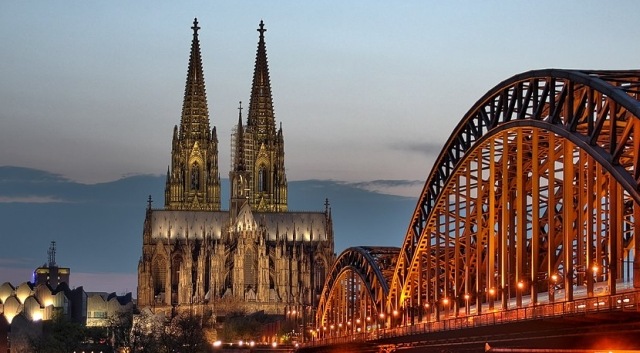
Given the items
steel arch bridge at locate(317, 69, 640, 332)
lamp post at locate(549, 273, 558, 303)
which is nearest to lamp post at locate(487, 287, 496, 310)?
steel arch bridge at locate(317, 69, 640, 332)

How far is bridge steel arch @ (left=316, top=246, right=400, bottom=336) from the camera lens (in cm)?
13962

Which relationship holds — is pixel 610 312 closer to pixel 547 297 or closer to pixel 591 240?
pixel 591 240

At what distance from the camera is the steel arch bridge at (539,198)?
73062 millimetres

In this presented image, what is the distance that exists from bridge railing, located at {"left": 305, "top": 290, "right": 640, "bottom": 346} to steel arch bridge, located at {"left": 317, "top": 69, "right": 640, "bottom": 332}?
1.22m

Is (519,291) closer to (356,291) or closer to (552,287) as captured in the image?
(552,287)

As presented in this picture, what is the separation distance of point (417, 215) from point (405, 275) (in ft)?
31.1

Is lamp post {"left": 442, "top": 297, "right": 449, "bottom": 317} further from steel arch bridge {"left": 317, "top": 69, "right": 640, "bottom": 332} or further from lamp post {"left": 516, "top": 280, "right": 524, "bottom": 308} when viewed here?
lamp post {"left": 516, "top": 280, "right": 524, "bottom": 308}

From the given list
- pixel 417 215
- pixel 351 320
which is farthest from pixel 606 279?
pixel 351 320

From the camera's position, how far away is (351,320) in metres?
160

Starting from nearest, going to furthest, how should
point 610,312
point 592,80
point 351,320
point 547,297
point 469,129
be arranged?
point 610,312 < point 592,80 < point 547,297 < point 469,129 < point 351,320

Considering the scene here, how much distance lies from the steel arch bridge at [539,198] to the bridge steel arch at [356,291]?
1646 centimetres

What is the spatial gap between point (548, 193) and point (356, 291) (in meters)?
74.5

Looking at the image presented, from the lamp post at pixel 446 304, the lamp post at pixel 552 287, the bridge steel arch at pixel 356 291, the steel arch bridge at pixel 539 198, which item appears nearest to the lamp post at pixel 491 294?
the steel arch bridge at pixel 539 198

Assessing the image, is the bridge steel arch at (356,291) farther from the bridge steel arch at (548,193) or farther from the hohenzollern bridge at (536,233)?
the bridge steel arch at (548,193)
